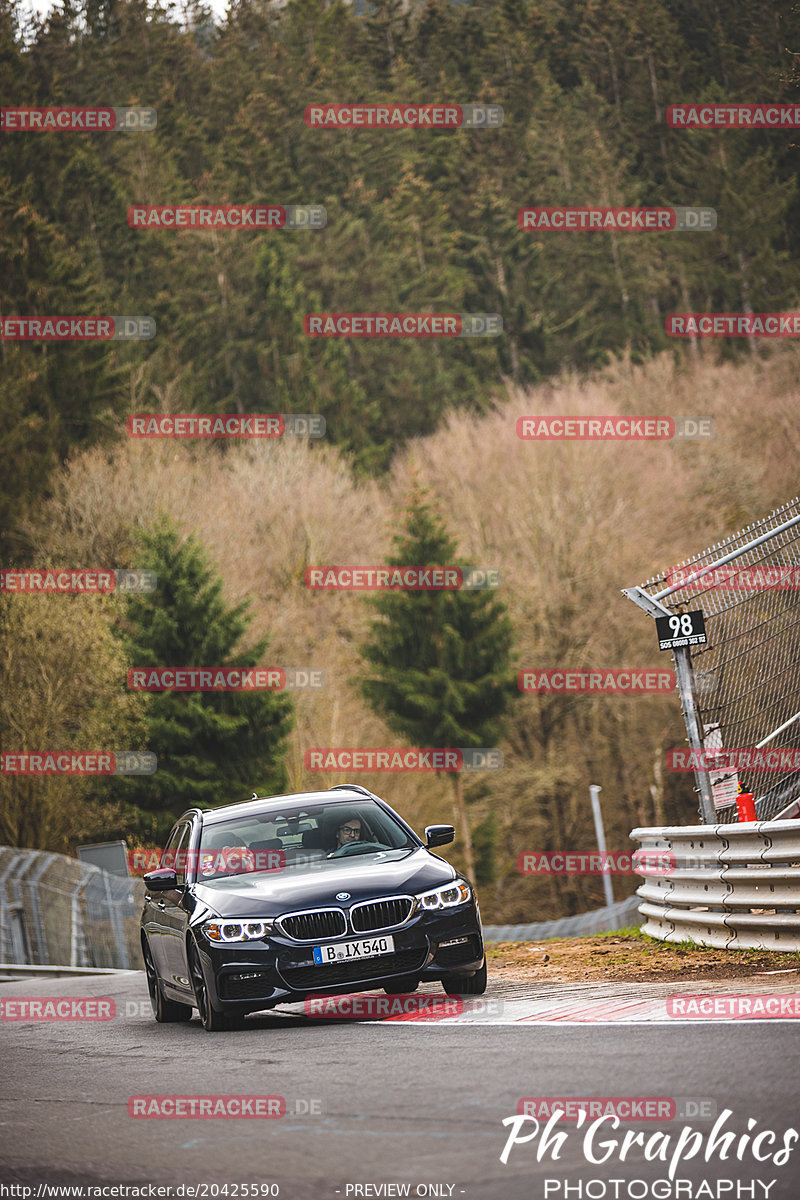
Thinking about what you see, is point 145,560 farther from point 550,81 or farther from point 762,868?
point 550,81

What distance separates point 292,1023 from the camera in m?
10.5

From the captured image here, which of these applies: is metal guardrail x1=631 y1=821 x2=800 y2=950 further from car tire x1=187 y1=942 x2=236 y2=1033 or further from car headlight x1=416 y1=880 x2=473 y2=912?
car tire x1=187 y1=942 x2=236 y2=1033

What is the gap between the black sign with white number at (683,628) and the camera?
13.3 m

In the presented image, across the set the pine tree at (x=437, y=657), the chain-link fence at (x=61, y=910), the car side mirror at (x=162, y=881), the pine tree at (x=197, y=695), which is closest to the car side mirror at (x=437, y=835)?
the car side mirror at (x=162, y=881)

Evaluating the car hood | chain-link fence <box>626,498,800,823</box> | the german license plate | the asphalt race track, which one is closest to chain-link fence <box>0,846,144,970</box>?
chain-link fence <box>626,498,800,823</box>

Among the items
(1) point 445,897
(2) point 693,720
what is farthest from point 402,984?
(2) point 693,720

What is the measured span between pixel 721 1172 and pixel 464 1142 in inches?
39.6

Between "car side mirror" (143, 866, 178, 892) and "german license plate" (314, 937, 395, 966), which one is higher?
"car side mirror" (143, 866, 178, 892)

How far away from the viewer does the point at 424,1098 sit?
6.70m

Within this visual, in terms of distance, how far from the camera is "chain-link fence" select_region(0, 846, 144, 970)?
27797 mm

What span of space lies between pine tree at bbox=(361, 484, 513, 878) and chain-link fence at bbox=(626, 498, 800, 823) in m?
35.8

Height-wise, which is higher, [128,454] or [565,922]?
[128,454]

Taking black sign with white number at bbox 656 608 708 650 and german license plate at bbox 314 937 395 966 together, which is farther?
black sign with white number at bbox 656 608 708 650

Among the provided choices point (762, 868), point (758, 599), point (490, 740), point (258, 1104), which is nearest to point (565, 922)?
point (490, 740)
